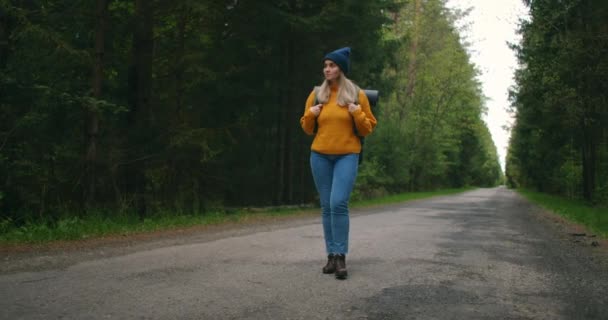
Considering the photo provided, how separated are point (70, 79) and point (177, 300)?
8982 millimetres

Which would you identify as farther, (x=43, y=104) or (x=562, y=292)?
(x=43, y=104)

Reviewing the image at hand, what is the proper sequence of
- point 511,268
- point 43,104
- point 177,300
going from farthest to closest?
point 43,104, point 511,268, point 177,300

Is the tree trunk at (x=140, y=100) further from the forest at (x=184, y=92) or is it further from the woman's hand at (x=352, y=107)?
the woman's hand at (x=352, y=107)

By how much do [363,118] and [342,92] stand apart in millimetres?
337

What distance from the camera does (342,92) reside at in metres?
Result: 4.65

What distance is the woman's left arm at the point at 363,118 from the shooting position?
4535 millimetres

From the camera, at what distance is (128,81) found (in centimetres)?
1234

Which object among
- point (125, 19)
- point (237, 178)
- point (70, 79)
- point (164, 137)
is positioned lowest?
point (237, 178)

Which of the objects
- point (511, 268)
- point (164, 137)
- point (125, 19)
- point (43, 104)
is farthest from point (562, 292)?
point (125, 19)

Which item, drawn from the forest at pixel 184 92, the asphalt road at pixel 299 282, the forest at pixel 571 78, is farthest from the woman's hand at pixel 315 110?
the forest at pixel 571 78

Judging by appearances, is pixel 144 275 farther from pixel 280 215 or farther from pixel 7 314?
pixel 280 215

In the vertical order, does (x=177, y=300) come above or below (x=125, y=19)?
below

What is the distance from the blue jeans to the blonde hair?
0.53 metres

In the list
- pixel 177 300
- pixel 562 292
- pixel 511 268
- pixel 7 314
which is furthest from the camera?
pixel 511 268
